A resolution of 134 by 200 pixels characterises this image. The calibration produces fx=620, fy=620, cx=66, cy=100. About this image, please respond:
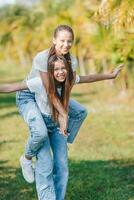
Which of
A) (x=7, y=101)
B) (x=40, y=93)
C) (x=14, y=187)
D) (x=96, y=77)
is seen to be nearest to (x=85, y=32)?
(x=7, y=101)

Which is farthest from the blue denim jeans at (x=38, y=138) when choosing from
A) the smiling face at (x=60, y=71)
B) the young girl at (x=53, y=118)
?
the smiling face at (x=60, y=71)

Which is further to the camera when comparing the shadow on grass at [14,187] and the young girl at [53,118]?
the shadow on grass at [14,187]

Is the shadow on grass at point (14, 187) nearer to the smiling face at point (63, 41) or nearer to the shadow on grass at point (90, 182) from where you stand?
the shadow on grass at point (90, 182)

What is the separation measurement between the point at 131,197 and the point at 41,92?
264 cm

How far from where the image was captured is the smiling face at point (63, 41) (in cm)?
644

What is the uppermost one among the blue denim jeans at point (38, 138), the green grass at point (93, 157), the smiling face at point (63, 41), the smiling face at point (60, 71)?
the smiling face at point (63, 41)

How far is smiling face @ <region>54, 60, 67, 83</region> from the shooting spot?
21.2ft

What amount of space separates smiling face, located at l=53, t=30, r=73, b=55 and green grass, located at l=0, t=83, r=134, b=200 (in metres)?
2.67

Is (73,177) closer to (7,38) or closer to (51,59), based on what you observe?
(51,59)

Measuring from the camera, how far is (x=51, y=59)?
6.43 meters

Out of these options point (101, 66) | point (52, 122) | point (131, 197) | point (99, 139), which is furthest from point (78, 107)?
point (101, 66)

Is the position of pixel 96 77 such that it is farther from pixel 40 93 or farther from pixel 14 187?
pixel 14 187

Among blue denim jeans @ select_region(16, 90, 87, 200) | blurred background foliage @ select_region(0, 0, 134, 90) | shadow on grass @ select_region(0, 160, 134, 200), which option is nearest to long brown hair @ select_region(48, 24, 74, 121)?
blue denim jeans @ select_region(16, 90, 87, 200)

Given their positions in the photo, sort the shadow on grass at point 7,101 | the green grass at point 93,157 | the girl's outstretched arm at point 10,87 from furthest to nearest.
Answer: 1. the shadow on grass at point 7,101
2. the green grass at point 93,157
3. the girl's outstretched arm at point 10,87
